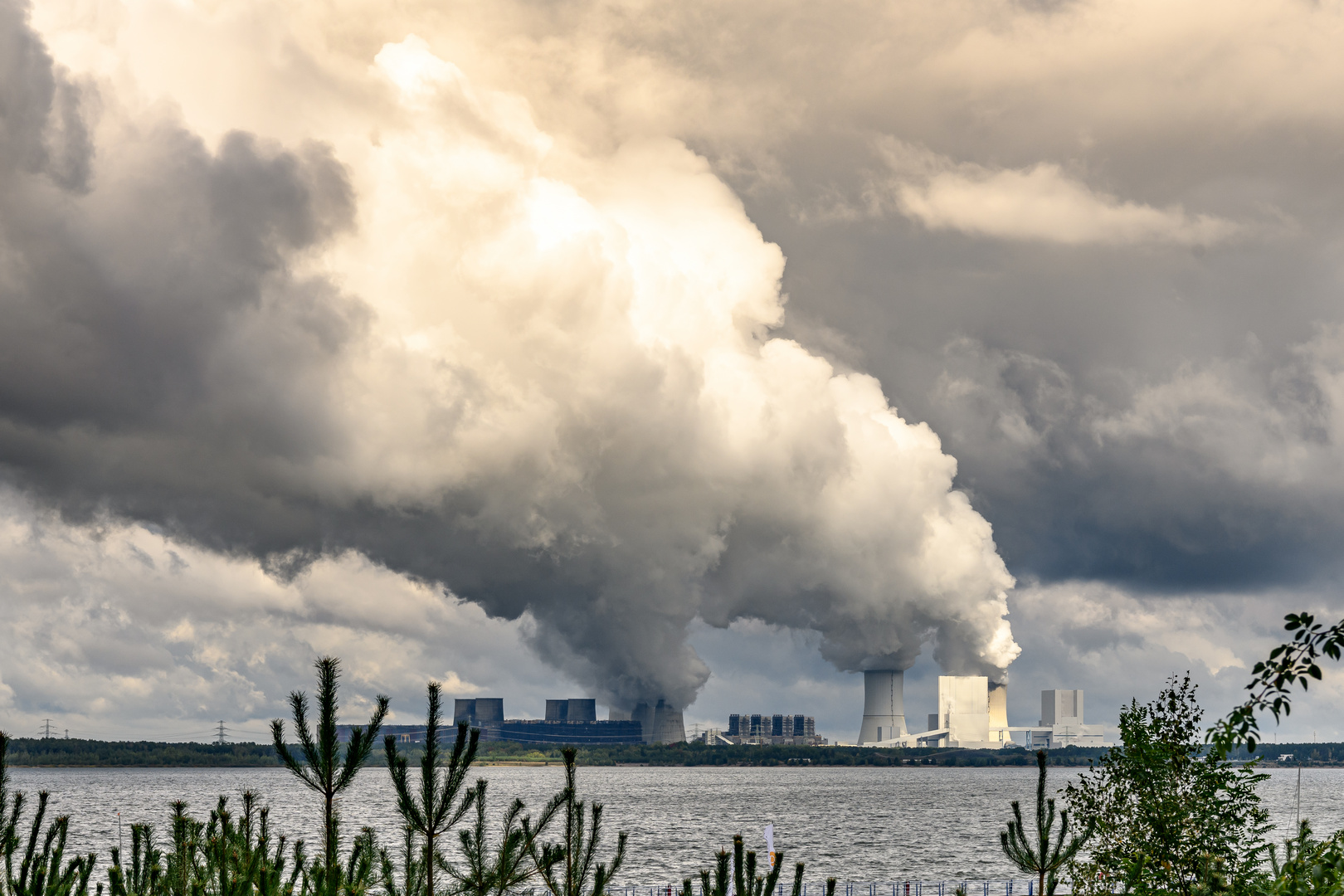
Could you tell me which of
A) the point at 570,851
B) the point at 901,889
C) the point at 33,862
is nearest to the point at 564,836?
the point at 570,851

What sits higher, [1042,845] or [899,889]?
[1042,845]

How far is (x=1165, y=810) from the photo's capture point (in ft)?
106

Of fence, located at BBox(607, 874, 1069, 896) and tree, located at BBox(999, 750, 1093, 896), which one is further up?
tree, located at BBox(999, 750, 1093, 896)

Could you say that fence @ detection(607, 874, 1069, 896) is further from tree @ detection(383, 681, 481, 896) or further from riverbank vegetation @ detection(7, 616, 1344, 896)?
tree @ detection(383, 681, 481, 896)

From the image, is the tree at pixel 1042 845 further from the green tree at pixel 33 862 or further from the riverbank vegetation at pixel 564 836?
the green tree at pixel 33 862

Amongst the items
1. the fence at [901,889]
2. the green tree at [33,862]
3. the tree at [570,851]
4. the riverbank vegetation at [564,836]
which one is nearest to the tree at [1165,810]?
the riverbank vegetation at [564,836]

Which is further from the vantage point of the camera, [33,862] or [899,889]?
[899,889]

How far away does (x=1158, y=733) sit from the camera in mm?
33688

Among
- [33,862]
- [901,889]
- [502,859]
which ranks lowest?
[901,889]

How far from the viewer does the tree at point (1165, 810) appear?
31.2 meters

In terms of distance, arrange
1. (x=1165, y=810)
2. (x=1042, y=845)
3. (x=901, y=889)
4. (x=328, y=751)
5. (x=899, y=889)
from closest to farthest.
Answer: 1. (x=328, y=751)
2. (x=1165, y=810)
3. (x=1042, y=845)
4. (x=901, y=889)
5. (x=899, y=889)

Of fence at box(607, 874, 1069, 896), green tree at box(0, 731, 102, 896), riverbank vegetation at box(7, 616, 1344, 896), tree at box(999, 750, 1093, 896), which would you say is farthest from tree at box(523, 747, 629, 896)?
fence at box(607, 874, 1069, 896)

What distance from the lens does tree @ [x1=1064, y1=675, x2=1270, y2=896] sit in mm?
31250

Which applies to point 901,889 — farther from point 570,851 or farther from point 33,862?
point 33,862
